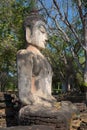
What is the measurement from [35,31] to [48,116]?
197cm

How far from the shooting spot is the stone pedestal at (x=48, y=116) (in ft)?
18.6

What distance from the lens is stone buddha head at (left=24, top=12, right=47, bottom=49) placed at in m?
6.89

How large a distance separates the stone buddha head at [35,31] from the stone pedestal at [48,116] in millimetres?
1408

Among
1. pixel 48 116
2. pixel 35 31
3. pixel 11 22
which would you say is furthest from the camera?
pixel 11 22

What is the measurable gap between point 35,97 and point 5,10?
37.0 ft

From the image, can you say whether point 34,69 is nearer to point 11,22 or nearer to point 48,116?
point 48,116

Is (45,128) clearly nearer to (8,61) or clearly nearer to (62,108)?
(62,108)

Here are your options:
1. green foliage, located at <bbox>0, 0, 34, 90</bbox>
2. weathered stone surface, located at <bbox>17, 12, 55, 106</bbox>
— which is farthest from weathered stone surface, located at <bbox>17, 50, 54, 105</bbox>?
Answer: green foliage, located at <bbox>0, 0, 34, 90</bbox>

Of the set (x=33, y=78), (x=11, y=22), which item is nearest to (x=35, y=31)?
(x=33, y=78)

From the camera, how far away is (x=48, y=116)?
571 centimetres

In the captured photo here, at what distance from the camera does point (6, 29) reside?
58.2ft

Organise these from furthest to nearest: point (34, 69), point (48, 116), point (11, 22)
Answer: point (11, 22) < point (34, 69) < point (48, 116)

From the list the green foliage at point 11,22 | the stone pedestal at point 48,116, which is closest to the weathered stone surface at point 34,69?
the stone pedestal at point 48,116

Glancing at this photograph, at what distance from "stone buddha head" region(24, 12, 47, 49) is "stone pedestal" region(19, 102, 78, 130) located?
1408mm
